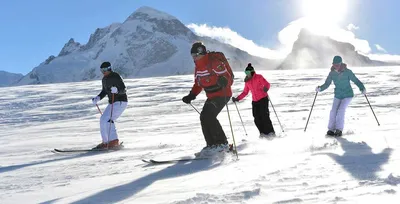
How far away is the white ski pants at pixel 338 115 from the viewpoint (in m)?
7.44

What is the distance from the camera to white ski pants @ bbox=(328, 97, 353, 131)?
7.44 meters

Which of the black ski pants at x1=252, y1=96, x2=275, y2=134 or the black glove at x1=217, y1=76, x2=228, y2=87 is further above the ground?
the black glove at x1=217, y1=76, x2=228, y2=87

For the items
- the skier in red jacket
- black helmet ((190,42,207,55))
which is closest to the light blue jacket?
the skier in red jacket

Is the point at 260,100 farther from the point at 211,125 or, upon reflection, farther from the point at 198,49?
the point at 198,49

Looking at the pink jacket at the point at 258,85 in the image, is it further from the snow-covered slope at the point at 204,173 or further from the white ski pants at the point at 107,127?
the white ski pants at the point at 107,127

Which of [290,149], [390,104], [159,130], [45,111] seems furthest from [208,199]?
[45,111]

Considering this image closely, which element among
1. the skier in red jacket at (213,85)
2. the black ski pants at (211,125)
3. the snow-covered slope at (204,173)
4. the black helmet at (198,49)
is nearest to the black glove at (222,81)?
the skier in red jacket at (213,85)

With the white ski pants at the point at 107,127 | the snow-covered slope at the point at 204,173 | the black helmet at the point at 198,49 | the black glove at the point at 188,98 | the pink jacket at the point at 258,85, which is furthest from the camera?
the pink jacket at the point at 258,85

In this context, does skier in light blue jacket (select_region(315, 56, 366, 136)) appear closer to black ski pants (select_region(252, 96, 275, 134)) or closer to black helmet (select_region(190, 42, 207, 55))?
black ski pants (select_region(252, 96, 275, 134))

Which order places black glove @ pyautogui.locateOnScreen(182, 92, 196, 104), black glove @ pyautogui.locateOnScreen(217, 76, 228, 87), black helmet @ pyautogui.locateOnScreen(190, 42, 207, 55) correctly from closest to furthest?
black glove @ pyautogui.locateOnScreen(217, 76, 228, 87) → black helmet @ pyautogui.locateOnScreen(190, 42, 207, 55) → black glove @ pyautogui.locateOnScreen(182, 92, 196, 104)

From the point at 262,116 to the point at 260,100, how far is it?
0.35 m

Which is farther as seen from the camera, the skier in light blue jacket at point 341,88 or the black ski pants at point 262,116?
the black ski pants at point 262,116

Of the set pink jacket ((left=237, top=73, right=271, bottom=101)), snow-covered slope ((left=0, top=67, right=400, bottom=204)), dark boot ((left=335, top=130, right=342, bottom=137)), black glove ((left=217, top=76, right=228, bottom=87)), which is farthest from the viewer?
pink jacket ((left=237, top=73, right=271, bottom=101))

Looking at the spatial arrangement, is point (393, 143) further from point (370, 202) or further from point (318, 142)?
point (370, 202)
